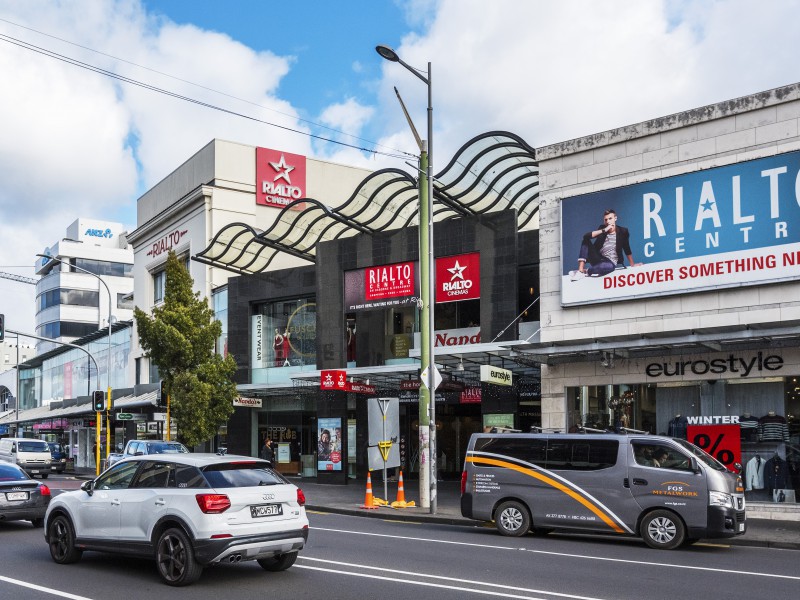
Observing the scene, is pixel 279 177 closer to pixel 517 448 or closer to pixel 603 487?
pixel 517 448

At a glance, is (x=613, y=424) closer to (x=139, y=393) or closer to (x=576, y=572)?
(x=576, y=572)

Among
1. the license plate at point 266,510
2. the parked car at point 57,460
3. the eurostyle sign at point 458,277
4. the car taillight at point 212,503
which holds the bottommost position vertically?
the parked car at point 57,460

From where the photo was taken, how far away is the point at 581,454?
600 inches

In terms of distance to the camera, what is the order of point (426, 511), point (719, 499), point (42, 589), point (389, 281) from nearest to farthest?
point (42, 589) → point (719, 499) → point (426, 511) → point (389, 281)

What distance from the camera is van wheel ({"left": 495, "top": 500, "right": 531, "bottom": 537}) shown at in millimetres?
15531

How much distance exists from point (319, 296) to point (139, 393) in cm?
1622

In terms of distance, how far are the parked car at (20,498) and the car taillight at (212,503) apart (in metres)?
7.07

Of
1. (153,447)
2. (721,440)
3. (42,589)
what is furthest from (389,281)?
(42,589)

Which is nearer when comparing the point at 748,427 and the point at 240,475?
the point at 240,475

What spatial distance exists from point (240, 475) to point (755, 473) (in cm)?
1295

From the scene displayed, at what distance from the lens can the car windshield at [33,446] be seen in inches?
1458

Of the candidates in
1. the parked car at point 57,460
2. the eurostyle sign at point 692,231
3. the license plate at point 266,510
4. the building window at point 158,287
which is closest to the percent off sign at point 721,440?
the eurostyle sign at point 692,231

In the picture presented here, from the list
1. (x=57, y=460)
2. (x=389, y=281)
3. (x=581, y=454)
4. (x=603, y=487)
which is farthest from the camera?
(x=57, y=460)

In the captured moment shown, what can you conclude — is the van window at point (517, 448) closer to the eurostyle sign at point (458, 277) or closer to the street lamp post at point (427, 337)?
the street lamp post at point (427, 337)
